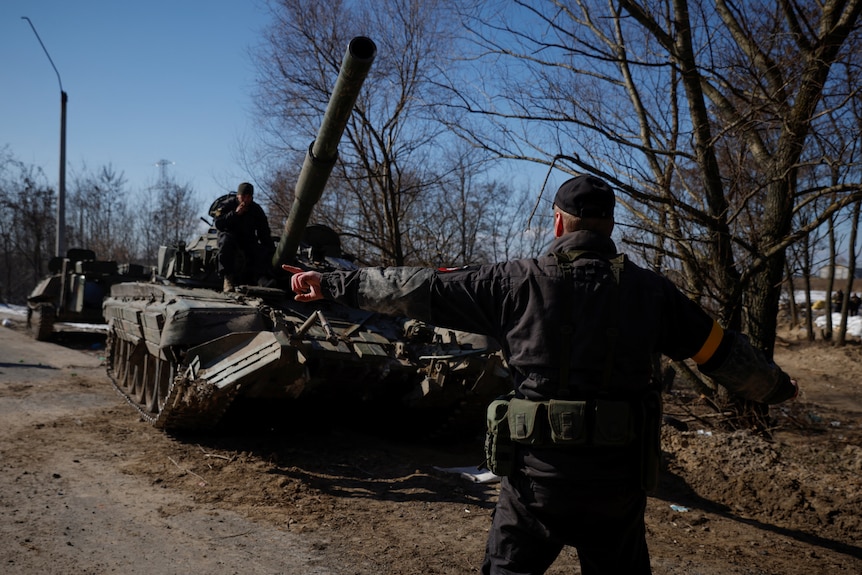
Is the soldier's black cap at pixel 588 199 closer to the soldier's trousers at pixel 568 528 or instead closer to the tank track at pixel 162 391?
the soldier's trousers at pixel 568 528

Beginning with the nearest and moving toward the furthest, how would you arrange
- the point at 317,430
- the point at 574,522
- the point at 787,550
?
the point at 574,522 → the point at 787,550 → the point at 317,430

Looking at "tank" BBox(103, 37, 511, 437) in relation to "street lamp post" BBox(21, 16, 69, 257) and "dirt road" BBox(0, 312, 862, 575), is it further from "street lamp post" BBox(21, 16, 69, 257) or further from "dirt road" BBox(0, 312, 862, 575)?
"street lamp post" BBox(21, 16, 69, 257)

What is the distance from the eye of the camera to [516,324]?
2.67 metres

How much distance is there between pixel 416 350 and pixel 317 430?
167cm

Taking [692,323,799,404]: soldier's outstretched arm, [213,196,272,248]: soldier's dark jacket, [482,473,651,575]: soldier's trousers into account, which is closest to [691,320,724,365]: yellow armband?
[692,323,799,404]: soldier's outstretched arm

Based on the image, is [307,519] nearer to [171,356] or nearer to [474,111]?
[171,356]

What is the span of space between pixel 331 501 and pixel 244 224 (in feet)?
11.4

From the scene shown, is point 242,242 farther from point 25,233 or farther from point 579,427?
point 25,233

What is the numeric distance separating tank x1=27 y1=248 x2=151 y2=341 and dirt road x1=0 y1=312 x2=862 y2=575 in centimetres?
576

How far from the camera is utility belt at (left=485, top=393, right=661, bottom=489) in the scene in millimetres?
2498

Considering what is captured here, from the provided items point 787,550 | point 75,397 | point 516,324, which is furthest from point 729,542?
point 75,397

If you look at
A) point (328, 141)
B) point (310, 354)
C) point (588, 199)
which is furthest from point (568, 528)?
point (328, 141)

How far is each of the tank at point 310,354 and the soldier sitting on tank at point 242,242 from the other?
0.80 feet

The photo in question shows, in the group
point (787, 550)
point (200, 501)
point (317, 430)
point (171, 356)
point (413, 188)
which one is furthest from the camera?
point (413, 188)
